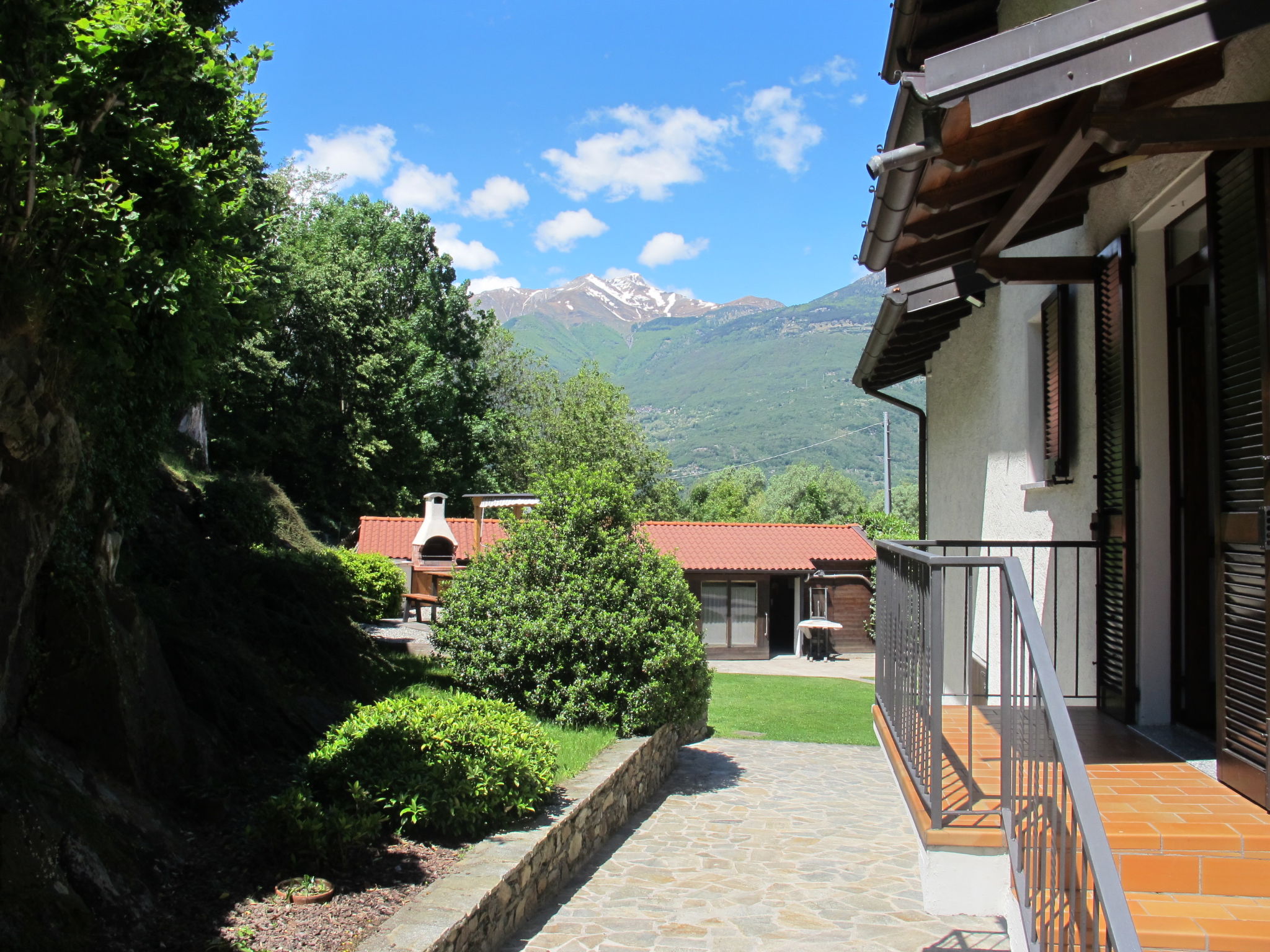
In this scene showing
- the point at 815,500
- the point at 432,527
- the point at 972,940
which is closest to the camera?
the point at 972,940

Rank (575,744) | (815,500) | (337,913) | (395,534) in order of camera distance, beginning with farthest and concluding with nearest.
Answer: (815,500) < (395,534) < (575,744) < (337,913)

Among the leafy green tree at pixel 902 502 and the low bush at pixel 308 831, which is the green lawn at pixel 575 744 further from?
the leafy green tree at pixel 902 502

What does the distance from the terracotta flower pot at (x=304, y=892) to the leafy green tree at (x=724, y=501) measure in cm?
5300

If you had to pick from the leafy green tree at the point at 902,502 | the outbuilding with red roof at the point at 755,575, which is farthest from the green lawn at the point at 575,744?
the leafy green tree at the point at 902,502

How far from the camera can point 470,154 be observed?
1373 inches

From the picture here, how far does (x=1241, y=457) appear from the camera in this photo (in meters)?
3.90

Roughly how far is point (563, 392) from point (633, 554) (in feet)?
131

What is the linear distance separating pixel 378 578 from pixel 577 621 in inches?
563

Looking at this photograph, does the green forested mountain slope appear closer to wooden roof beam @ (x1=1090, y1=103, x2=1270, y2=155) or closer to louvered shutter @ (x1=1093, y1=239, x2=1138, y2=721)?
louvered shutter @ (x1=1093, y1=239, x2=1138, y2=721)

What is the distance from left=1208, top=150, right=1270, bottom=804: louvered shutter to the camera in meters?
3.56

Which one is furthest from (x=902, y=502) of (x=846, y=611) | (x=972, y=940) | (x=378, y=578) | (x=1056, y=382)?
(x=1056, y=382)

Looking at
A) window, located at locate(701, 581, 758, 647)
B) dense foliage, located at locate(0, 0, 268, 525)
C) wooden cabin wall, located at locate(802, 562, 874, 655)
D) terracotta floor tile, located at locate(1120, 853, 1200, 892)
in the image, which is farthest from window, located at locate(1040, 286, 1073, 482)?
wooden cabin wall, located at locate(802, 562, 874, 655)

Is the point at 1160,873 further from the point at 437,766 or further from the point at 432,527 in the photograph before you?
the point at 432,527

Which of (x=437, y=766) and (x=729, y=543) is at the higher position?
(x=729, y=543)
